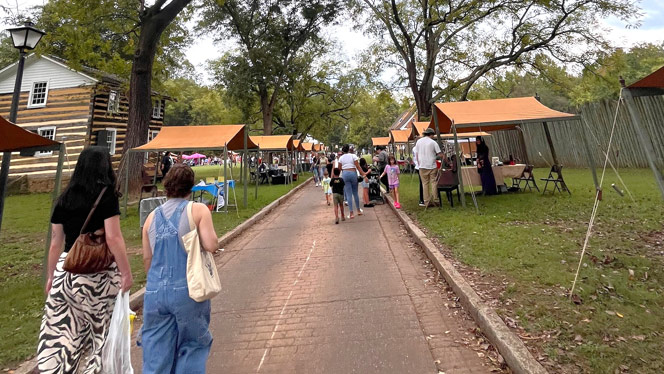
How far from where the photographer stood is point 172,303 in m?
2.06

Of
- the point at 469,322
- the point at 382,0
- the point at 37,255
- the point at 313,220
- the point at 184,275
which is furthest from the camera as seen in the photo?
the point at 382,0

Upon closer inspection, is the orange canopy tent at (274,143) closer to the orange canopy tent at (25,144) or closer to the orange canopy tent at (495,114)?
the orange canopy tent at (495,114)

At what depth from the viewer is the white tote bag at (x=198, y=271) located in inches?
80.6

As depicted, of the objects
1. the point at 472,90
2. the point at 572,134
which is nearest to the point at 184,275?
the point at 572,134

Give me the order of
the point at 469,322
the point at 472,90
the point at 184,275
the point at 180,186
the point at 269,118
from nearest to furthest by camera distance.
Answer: the point at 184,275 < the point at 180,186 < the point at 469,322 < the point at 472,90 < the point at 269,118

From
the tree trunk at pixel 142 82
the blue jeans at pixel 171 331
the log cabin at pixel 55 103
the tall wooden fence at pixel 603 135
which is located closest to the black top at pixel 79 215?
the blue jeans at pixel 171 331

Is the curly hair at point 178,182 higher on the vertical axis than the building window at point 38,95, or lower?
lower

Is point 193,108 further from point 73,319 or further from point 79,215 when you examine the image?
point 73,319

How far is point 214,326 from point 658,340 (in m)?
4.05

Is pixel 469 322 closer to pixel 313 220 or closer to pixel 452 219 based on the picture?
pixel 452 219

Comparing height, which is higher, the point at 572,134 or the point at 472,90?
the point at 472,90

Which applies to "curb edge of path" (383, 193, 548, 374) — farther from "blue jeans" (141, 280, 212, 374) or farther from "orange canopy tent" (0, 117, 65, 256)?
"orange canopy tent" (0, 117, 65, 256)

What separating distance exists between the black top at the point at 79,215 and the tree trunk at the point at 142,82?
1039 centimetres

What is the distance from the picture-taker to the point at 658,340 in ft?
9.25
